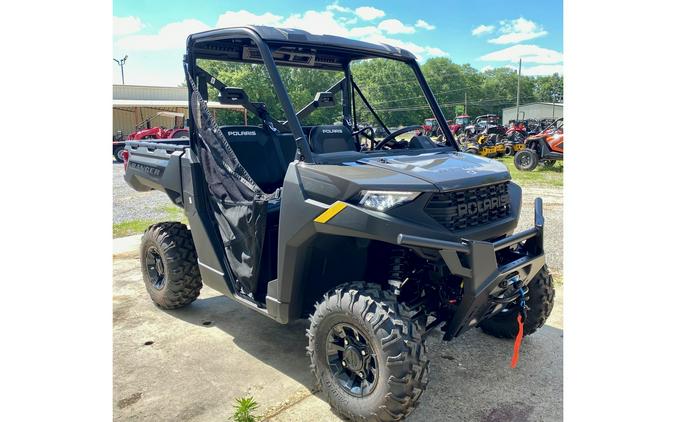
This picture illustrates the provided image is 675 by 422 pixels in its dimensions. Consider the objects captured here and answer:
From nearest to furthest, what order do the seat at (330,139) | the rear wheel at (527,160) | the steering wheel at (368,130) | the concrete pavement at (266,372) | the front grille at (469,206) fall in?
the front grille at (469,206), the concrete pavement at (266,372), the seat at (330,139), the steering wheel at (368,130), the rear wheel at (527,160)

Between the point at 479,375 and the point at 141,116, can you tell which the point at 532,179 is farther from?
the point at 141,116

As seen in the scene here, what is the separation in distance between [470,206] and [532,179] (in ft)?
35.7

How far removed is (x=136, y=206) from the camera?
991cm

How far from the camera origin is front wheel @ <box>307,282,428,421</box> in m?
2.42

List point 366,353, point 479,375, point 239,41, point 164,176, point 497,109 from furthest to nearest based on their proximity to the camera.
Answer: point 497,109, point 164,176, point 239,41, point 479,375, point 366,353

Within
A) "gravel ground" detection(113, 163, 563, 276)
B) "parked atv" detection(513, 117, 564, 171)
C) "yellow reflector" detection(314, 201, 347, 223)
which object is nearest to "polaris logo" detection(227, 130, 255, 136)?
"yellow reflector" detection(314, 201, 347, 223)

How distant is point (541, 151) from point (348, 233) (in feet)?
41.7

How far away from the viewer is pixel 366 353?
102 inches

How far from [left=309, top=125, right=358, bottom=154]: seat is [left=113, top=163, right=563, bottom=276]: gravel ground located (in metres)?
2.92

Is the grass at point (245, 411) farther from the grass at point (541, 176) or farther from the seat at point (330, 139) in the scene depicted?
the grass at point (541, 176)

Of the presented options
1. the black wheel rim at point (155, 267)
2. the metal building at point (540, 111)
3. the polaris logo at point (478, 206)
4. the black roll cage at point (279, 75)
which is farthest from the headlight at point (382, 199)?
the metal building at point (540, 111)

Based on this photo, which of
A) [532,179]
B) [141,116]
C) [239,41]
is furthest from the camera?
[141,116]

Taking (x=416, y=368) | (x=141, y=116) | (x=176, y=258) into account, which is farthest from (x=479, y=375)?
(x=141, y=116)

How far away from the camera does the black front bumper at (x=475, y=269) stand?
7.82 feet
